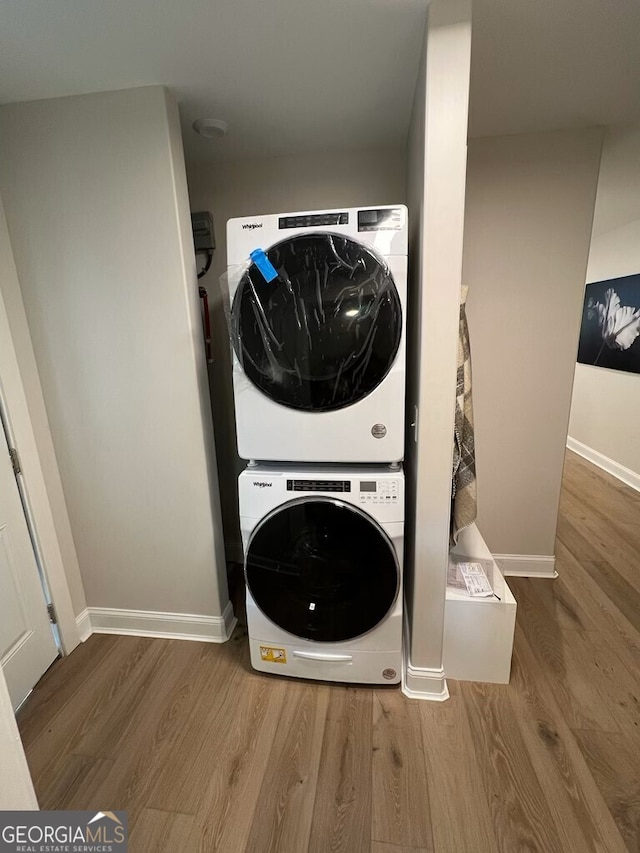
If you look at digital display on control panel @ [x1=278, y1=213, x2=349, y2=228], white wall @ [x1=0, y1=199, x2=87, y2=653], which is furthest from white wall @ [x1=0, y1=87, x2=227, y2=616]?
digital display on control panel @ [x1=278, y1=213, x2=349, y2=228]

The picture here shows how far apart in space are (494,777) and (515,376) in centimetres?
164

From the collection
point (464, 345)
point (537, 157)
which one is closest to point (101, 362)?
point (464, 345)

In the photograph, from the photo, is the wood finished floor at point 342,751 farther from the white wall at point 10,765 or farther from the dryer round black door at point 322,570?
the white wall at point 10,765

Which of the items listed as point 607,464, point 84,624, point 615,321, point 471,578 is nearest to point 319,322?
point 471,578

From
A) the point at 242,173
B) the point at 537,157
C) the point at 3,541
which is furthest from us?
the point at 242,173

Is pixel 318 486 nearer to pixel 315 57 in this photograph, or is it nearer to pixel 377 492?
pixel 377 492

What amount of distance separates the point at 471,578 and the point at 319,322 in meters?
1.21

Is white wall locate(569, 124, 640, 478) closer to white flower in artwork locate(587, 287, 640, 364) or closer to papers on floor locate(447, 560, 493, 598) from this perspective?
white flower in artwork locate(587, 287, 640, 364)

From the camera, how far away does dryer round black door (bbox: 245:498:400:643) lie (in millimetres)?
1289

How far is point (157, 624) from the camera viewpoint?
175cm

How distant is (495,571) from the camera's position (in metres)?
1.56

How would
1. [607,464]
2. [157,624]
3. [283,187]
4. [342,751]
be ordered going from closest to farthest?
1. [342,751]
2. [157,624]
3. [283,187]
4. [607,464]

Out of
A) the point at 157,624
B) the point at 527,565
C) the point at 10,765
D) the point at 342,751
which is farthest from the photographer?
the point at 527,565

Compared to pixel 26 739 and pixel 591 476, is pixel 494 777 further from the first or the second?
pixel 591 476
